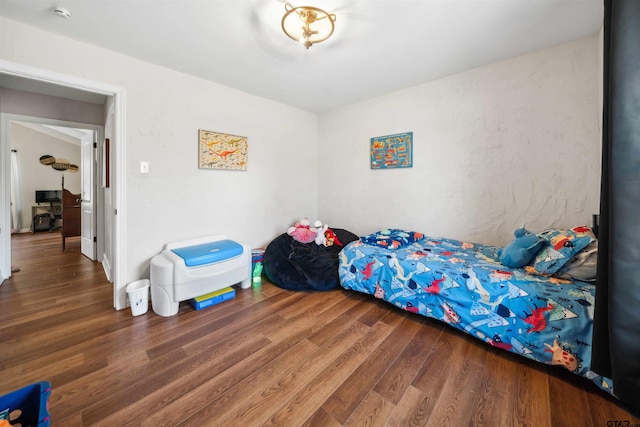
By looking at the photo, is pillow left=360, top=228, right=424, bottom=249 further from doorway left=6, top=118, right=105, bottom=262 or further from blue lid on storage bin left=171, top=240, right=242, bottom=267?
doorway left=6, top=118, right=105, bottom=262

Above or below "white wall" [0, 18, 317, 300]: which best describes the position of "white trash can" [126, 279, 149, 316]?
below

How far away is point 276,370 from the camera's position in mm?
1469

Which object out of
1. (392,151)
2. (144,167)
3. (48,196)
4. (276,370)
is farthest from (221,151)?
(48,196)

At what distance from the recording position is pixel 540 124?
6.93 ft

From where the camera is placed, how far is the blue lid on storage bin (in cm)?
215

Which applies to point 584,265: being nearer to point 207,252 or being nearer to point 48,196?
point 207,252

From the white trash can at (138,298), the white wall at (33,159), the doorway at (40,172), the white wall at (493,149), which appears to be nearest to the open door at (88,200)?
the doorway at (40,172)

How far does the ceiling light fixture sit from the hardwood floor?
2.11 meters

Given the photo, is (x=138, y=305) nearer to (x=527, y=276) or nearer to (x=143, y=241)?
(x=143, y=241)

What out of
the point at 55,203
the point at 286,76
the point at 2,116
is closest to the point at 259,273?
the point at 286,76

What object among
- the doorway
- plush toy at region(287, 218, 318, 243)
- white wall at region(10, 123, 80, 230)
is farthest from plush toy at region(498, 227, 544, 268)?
white wall at region(10, 123, 80, 230)

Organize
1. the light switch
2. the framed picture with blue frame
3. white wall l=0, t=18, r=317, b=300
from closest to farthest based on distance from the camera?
white wall l=0, t=18, r=317, b=300, the light switch, the framed picture with blue frame

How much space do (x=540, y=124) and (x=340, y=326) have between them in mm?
2452

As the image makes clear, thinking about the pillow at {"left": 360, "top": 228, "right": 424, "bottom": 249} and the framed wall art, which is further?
the framed wall art
